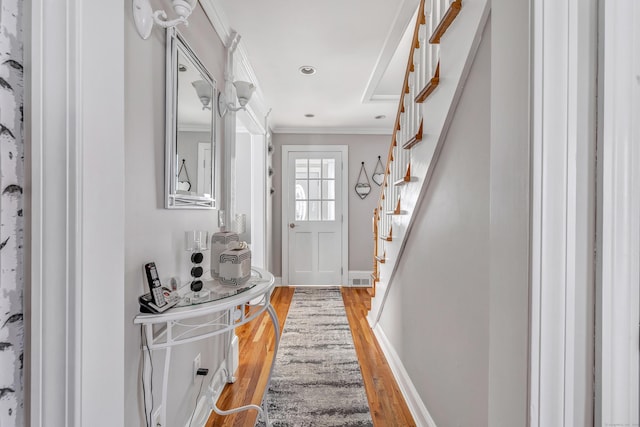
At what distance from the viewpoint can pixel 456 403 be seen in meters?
1.25

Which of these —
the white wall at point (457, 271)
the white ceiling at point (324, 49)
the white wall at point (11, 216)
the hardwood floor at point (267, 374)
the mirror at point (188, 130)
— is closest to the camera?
the white wall at point (11, 216)

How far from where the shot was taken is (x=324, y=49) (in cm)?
251

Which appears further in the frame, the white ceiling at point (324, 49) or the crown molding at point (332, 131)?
the crown molding at point (332, 131)

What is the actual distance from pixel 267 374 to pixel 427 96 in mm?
2047

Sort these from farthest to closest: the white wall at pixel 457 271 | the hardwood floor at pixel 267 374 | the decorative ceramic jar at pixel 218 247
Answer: the hardwood floor at pixel 267 374 → the decorative ceramic jar at pixel 218 247 → the white wall at pixel 457 271

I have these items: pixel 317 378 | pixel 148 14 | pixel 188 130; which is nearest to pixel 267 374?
pixel 317 378

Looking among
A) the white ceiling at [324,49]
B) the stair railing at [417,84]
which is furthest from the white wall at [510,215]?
A: the white ceiling at [324,49]

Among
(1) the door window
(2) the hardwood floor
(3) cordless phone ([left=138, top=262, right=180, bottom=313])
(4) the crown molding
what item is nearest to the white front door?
(1) the door window

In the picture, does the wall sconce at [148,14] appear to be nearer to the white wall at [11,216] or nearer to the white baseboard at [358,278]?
the white wall at [11,216]

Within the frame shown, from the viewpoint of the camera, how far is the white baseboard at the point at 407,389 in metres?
1.60

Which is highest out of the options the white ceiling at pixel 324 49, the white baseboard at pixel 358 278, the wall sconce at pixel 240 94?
the white ceiling at pixel 324 49

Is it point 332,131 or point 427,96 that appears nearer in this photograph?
point 427,96

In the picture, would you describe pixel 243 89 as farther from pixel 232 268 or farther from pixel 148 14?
pixel 232 268

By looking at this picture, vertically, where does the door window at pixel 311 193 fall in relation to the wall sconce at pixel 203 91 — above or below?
below
